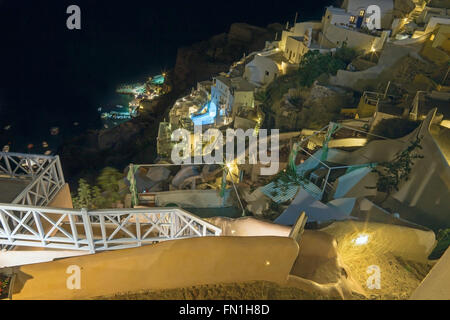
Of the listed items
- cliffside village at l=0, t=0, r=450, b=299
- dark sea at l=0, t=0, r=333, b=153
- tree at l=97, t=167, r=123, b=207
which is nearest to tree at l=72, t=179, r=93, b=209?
tree at l=97, t=167, r=123, b=207

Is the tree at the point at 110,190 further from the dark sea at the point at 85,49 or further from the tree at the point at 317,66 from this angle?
the dark sea at the point at 85,49

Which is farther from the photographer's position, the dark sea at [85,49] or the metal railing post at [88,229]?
the dark sea at [85,49]

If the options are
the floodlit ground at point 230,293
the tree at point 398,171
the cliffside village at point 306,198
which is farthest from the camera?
the tree at point 398,171

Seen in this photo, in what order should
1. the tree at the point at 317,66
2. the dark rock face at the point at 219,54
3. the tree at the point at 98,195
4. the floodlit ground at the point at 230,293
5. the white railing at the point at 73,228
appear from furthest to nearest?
the dark rock face at the point at 219,54, the tree at the point at 317,66, the tree at the point at 98,195, the white railing at the point at 73,228, the floodlit ground at the point at 230,293

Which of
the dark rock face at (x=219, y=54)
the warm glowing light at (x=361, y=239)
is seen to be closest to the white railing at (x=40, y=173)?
the warm glowing light at (x=361, y=239)

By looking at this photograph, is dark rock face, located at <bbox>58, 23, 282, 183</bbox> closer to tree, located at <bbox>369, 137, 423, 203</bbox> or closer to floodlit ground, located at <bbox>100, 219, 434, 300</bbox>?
tree, located at <bbox>369, 137, 423, 203</bbox>

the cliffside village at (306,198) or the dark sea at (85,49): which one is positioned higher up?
the cliffside village at (306,198)

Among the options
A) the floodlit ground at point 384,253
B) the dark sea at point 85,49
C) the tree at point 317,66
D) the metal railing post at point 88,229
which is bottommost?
the dark sea at point 85,49

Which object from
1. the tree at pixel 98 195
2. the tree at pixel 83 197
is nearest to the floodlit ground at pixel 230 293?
the tree at pixel 98 195
